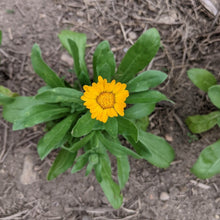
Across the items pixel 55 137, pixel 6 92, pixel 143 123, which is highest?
pixel 143 123

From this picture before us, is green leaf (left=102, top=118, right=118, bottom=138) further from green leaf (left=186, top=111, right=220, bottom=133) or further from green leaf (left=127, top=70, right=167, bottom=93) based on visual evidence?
green leaf (left=186, top=111, right=220, bottom=133)

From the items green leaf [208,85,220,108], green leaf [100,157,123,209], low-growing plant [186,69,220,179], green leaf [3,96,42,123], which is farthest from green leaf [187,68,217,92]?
green leaf [3,96,42,123]

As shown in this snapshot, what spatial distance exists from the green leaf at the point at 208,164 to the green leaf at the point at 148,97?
92cm

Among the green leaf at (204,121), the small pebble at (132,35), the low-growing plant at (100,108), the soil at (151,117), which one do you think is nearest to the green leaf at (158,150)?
the low-growing plant at (100,108)

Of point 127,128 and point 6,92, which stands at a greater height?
point 127,128

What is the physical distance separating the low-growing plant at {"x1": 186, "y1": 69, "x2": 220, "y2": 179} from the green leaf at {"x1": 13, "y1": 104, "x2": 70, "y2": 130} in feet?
4.57

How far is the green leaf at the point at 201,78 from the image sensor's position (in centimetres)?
253

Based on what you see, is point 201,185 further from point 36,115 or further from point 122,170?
point 36,115

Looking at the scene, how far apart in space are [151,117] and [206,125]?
592 mm

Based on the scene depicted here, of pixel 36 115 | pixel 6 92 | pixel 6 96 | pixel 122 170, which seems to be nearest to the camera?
pixel 36 115

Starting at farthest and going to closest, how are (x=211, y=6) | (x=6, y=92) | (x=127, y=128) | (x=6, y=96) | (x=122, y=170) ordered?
Result: (x=211, y=6), (x=6, y=92), (x=122, y=170), (x=6, y=96), (x=127, y=128)

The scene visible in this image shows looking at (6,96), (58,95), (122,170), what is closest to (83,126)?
(58,95)

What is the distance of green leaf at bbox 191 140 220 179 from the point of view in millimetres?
2482

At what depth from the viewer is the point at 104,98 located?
1.92m
